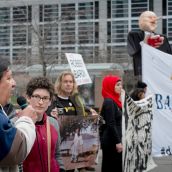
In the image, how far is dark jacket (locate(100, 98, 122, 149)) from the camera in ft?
20.5

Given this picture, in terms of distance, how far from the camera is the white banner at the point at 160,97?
682 cm

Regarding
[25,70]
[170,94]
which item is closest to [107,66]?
[25,70]

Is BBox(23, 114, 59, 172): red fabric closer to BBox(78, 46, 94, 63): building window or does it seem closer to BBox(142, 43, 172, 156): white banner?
BBox(142, 43, 172, 156): white banner

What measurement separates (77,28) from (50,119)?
34573 millimetres

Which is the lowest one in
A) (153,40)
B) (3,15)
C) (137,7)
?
(153,40)

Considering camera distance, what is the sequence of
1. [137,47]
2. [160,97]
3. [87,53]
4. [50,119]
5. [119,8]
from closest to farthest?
1. [50,119]
2. [137,47]
3. [160,97]
4. [87,53]
5. [119,8]

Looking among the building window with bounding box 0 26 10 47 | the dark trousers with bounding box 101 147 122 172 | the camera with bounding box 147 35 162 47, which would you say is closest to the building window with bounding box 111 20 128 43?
the building window with bounding box 0 26 10 47

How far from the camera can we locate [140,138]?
6.35m

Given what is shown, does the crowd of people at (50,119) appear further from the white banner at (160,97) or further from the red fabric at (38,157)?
the white banner at (160,97)

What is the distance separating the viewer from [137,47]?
6.61m

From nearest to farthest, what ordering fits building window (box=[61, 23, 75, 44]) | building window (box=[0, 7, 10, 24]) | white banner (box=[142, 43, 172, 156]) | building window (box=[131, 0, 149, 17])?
1. white banner (box=[142, 43, 172, 156])
2. building window (box=[61, 23, 75, 44])
3. building window (box=[0, 7, 10, 24])
4. building window (box=[131, 0, 149, 17])

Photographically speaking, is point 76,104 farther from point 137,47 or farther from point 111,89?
point 137,47

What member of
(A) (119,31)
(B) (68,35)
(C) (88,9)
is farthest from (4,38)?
(B) (68,35)

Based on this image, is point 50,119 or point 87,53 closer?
point 50,119
